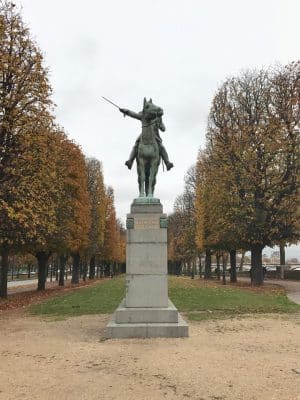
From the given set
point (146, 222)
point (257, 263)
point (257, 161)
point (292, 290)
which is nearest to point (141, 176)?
point (146, 222)

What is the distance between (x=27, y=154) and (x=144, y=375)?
567 inches

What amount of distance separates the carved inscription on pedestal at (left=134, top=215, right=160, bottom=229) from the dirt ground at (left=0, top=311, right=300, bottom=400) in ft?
10.3

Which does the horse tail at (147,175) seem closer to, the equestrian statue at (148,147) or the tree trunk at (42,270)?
the equestrian statue at (148,147)

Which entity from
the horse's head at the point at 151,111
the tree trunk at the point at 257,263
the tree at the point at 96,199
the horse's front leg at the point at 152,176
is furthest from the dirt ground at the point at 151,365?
the tree at the point at 96,199

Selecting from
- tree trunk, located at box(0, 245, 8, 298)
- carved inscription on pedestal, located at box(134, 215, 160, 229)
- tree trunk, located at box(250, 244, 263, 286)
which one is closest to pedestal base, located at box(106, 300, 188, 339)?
carved inscription on pedestal, located at box(134, 215, 160, 229)

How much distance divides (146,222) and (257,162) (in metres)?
19.6

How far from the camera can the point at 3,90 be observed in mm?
20031

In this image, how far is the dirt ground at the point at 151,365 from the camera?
6754 mm

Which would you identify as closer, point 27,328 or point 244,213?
point 27,328

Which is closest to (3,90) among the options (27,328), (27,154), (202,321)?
(27,154)

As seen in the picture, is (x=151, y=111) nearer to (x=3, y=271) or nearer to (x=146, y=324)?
(x=146, y=324)

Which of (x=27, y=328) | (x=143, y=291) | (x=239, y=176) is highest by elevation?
(x=239, y=176)

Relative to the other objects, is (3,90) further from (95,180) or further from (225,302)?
(95,180)

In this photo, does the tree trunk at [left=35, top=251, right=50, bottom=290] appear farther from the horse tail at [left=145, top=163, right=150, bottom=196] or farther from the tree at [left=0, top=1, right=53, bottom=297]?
the horse tail at [left=145, top=163, right=150, bottom=196]
